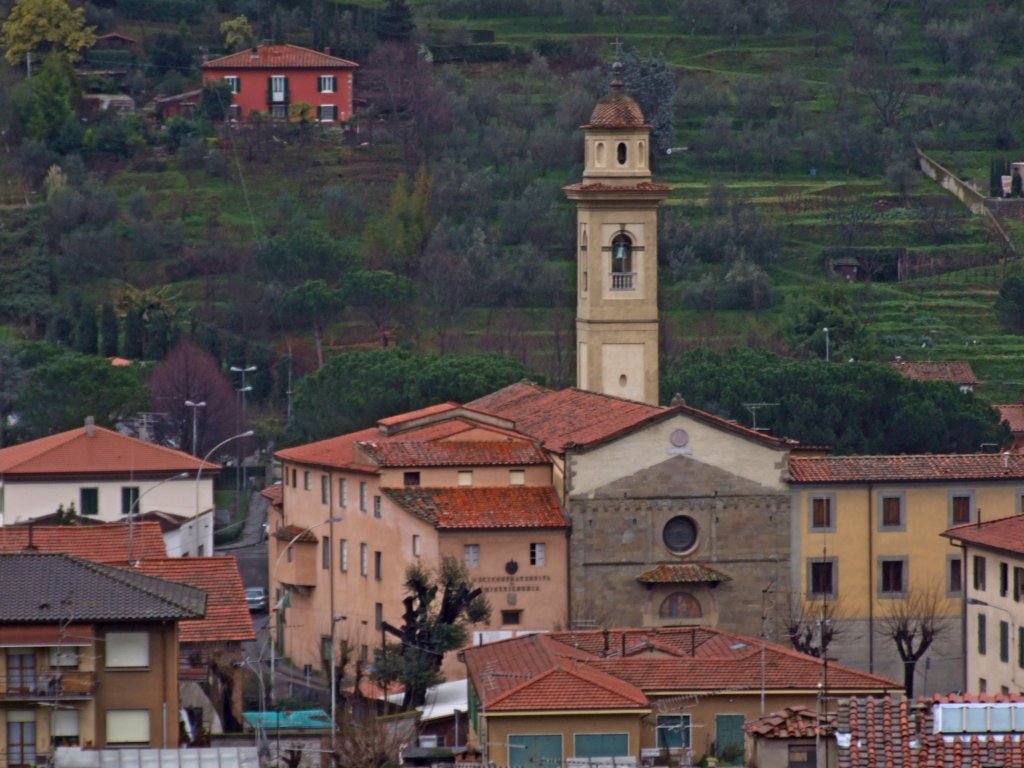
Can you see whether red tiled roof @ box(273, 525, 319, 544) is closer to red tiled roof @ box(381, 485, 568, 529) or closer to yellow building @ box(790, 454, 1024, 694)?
red tiled roof @ box(381, 485, 568, 529)

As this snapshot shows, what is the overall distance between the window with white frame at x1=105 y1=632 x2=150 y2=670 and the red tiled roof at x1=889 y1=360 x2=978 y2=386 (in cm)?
5391

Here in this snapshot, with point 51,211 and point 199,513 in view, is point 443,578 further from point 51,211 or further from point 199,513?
point 51,211

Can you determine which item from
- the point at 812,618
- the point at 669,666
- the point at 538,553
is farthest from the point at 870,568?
the point at 669,666

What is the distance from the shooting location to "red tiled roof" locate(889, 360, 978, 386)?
101m

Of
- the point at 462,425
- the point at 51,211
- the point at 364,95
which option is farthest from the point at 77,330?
the point at 462,425

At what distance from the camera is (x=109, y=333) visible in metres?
108

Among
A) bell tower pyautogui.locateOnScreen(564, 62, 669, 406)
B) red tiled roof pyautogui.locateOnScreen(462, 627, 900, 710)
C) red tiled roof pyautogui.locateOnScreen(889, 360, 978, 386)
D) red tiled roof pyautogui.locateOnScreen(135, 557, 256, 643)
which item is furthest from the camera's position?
red tiled roof pyautogui.locateOnScreen(889, 360, 978, 386)

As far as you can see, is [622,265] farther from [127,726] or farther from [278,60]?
[278,60]

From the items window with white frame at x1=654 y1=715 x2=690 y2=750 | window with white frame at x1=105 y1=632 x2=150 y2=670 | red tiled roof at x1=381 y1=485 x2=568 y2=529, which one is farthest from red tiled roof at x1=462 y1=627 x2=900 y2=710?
red tiled roof at x1=381 y1=485 x2=568 y2=529

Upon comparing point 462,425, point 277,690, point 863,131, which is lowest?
point 277,690

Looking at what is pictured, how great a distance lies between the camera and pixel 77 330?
356 ft

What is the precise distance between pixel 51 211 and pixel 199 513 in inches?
1809

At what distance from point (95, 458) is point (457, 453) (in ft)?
45.1

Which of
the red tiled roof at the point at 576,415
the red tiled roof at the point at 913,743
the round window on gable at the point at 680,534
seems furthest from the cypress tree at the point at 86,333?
the red tiled roof at the point at 913,743
